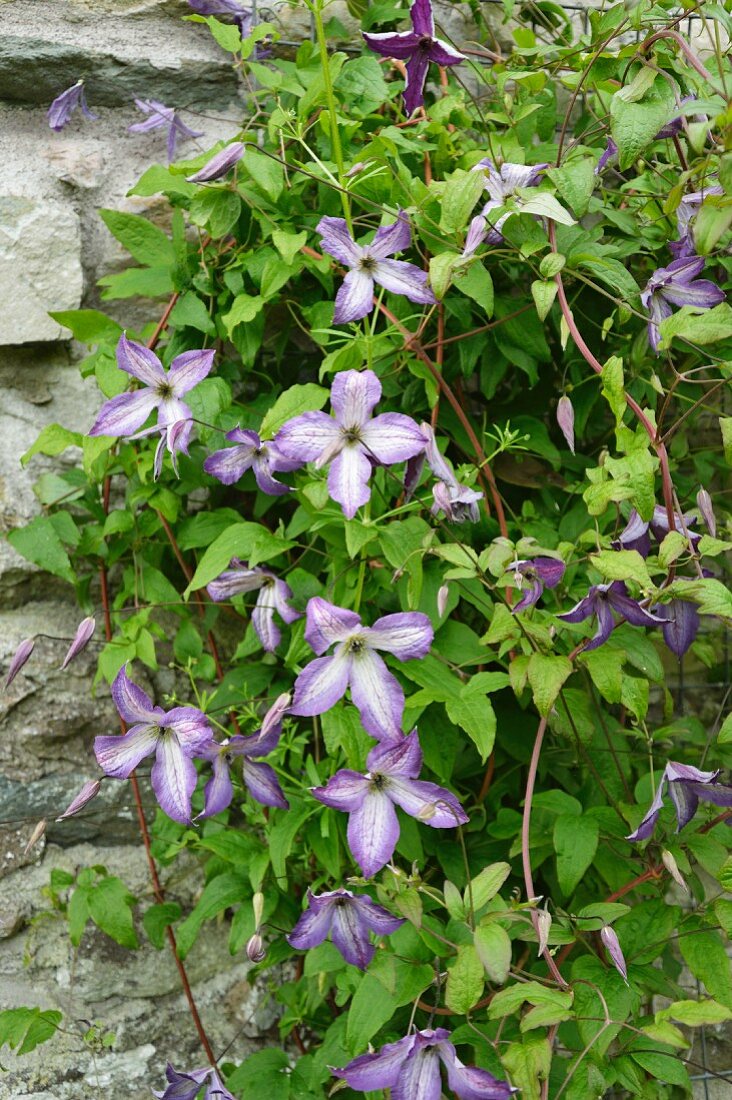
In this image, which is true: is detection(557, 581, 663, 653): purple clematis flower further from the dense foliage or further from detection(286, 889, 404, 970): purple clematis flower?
detection(286, 889, 404, 970): purple clematis flower

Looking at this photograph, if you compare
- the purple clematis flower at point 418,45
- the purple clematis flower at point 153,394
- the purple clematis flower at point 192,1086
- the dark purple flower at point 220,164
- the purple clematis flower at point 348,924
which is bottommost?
the purple clematis flower at point 192,1086

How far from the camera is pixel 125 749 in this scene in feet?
3.12

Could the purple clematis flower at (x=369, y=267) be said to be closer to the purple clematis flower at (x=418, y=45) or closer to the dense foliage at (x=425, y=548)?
the dense foliage at (x=425, y=548)

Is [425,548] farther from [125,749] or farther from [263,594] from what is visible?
[125,749]

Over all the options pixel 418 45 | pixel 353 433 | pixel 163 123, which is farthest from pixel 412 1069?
pixel 163 123

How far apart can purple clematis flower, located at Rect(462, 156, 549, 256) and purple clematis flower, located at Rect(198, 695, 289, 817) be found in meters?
0.52

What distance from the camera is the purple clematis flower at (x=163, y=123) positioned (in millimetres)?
1259

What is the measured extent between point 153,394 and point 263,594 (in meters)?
0.25

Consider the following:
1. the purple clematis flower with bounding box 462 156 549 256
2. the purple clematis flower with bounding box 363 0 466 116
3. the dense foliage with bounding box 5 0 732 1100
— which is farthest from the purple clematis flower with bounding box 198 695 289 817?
the purple clematis flower with bounding box 363 0 466 116

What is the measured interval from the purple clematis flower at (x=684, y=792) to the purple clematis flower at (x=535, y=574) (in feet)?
0.65

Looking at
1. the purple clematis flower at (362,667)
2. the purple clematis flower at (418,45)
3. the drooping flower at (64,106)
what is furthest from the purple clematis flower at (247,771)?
the drooping flower at (64,106)

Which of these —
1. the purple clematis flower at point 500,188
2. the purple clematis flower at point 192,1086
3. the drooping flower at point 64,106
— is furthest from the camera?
the drooping flower at point 64,106

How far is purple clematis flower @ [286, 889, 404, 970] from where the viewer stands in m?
0.92

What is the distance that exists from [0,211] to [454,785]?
0.89 metres
